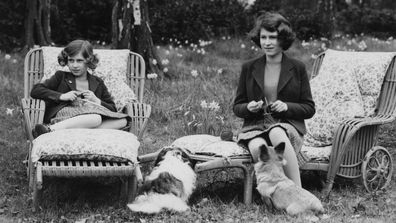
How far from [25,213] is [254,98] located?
6.68 feet

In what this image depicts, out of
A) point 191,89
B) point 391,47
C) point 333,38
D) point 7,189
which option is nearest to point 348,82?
point 191,89

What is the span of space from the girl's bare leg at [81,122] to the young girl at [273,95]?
3.88 ft

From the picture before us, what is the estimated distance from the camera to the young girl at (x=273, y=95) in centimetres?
492

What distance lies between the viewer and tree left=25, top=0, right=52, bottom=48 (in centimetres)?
1107

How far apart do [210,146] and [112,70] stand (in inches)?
64.3

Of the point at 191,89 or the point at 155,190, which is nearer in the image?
the point at 155,190

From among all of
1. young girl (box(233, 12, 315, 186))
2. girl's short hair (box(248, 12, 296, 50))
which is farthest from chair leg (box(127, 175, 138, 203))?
girl's short hair (box(248, 12, 296, 50))

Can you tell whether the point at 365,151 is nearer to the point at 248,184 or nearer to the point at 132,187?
the point at 248,184

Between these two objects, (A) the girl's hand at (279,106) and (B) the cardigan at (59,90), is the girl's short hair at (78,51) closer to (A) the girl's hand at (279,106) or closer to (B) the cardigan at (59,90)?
(B) the cardigan at (59,90)

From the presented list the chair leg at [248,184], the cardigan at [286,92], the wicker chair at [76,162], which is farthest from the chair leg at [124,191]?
the cardigan at [286,92]

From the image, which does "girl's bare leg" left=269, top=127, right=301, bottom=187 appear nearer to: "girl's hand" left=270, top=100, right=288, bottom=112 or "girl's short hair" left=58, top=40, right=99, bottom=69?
"girl's hand" left=270, top=100, right=288, bottom=112

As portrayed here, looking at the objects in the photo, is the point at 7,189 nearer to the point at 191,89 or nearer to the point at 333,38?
the point at 191,89

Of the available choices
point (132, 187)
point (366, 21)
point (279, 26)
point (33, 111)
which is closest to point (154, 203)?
point (132, 187)

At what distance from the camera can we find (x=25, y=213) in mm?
4758
